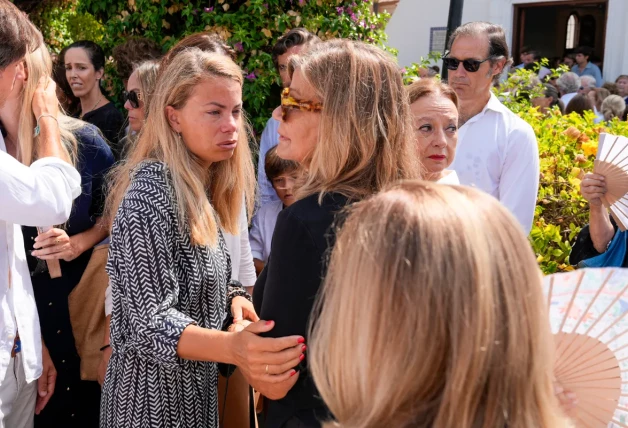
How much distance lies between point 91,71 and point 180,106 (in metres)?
2.67

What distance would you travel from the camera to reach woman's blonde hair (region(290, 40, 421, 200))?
1809 millimetres

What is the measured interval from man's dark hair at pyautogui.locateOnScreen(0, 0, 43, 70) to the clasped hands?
45.7 inches

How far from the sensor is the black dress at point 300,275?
5.43ft

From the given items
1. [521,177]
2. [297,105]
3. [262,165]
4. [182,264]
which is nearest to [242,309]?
[182,264]

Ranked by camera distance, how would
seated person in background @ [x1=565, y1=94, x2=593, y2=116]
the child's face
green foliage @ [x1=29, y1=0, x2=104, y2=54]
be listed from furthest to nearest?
1. green foliage @ [x1=29, y1=0, x2=104, y2=54]
2. seated person in background @ [x1=565, y1=94, x2=593, y2=116]
3. the child's face

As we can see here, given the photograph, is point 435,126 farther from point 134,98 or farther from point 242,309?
point 134,98

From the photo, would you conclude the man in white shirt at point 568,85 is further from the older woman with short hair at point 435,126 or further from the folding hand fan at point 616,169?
the older woman with short hair at point 435,126

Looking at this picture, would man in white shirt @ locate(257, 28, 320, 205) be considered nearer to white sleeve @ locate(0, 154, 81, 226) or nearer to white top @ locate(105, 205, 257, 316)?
white top @ locate(105, 205, 257, 316)

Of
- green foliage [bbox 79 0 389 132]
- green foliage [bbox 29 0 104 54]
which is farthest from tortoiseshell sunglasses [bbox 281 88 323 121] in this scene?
green foliage [bbox 29 0 104 54]

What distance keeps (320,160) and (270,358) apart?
1.68ft

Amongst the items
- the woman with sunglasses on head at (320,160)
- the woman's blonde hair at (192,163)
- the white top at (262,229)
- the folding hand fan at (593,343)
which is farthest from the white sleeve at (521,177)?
the folding hand fan at (593,343)

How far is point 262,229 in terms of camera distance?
151 inches

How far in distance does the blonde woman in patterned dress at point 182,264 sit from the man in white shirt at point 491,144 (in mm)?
1456

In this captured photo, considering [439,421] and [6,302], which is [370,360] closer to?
[439,421]
